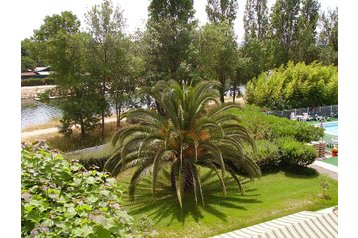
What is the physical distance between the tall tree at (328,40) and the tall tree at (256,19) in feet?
9.19

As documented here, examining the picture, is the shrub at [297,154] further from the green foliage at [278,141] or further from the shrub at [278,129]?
the shrub at [278,129]

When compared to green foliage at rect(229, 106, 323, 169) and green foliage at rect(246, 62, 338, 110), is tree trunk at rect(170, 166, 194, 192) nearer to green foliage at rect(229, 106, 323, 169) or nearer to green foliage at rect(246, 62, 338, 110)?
green foliage at rect(229, 106, 323, 169)

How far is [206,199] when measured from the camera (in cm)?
789

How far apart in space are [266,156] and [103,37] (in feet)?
21.2

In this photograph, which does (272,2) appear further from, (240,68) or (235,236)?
(235,236)

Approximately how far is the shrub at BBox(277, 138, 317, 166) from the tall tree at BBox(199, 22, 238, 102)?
239 inches

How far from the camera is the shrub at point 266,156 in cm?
953

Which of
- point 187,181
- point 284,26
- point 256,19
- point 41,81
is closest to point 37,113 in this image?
point 41,81

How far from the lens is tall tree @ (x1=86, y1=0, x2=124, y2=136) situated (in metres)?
12.2

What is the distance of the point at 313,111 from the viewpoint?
15648 mm

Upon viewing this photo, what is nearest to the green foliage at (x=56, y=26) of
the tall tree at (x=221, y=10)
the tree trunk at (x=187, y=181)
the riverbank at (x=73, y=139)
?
the riverbank at (x=73, y=139)

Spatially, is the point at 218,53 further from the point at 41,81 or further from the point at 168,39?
the point at 41,81

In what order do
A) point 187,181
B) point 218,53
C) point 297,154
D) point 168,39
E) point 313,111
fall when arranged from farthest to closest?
1. point 218,53
2. point 313,111
3. point 168,39
4. point 297,154
5. point 187,181

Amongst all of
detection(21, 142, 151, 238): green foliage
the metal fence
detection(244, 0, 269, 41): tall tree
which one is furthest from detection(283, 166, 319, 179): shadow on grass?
detection(244, 0, 269, 41): tall tree
